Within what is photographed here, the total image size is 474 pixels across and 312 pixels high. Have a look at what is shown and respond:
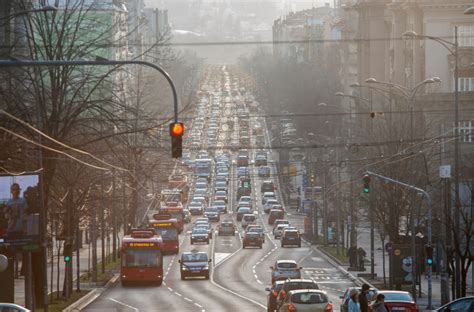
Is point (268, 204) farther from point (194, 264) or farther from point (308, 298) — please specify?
point (308, 298)

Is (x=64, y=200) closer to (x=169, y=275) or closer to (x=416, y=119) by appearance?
(x=169, y=275)

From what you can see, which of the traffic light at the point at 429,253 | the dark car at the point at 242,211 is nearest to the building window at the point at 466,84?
the dark car at the point at 242,211

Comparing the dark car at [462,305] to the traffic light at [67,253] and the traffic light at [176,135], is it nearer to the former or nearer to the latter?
the traffic light at [176,135]

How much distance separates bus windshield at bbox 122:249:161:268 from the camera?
6912cm

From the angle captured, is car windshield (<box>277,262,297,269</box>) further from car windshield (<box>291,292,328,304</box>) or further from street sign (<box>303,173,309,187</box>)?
street sign (<box>303,173,309,187</box>)

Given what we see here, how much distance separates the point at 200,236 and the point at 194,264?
1093 inches

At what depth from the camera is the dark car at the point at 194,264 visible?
235 feet

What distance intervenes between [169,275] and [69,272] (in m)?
20.1

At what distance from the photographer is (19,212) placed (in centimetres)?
4531

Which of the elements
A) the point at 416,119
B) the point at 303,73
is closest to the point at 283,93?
the point at 303,73

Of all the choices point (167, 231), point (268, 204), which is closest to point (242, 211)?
point (268, 204)

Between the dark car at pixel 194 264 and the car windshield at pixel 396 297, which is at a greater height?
the car windshield at pixel 396 297

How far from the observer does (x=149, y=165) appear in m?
84.9

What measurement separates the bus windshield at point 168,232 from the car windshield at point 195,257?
56.4 feet
